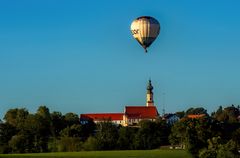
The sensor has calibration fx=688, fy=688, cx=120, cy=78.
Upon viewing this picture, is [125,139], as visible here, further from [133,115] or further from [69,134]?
[133,115]

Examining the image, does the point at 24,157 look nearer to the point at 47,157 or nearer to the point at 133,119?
the point at 47,157

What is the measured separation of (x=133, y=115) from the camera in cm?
14012

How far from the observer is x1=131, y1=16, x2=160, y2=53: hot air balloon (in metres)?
39.8

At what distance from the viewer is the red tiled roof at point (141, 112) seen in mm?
136500

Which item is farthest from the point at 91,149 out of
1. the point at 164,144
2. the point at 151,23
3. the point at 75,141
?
the point at 151,23

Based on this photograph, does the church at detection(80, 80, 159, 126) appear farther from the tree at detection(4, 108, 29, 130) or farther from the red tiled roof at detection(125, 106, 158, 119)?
the tree at detection(4, 108, 29, 130)

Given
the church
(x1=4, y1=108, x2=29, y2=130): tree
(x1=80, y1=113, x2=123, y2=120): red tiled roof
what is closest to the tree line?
(x1=4, y1=108, x2=29, y2=130): tree

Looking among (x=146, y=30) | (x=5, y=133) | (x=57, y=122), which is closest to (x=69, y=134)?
(x=57, y=122)

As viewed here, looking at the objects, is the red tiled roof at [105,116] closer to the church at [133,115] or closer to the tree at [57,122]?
the church at [133,115]

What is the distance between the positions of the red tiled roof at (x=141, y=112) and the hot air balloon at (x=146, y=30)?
9462cm

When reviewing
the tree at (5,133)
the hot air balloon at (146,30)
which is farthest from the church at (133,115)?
the hot air balloon at (146,30)

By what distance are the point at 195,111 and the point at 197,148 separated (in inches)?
4121

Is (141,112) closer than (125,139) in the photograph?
No

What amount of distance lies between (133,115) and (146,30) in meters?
101
